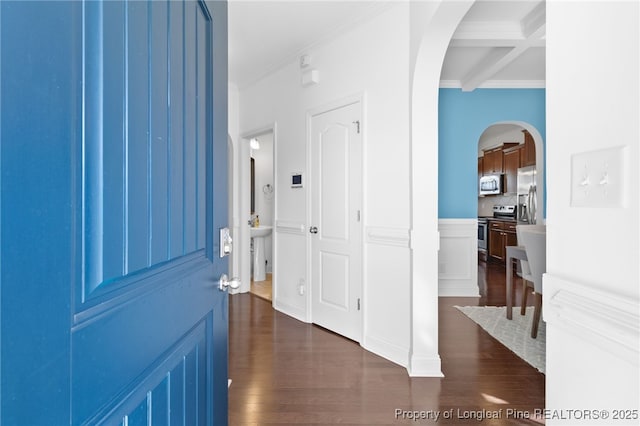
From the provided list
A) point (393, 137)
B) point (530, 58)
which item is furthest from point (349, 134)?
point (530, 58)

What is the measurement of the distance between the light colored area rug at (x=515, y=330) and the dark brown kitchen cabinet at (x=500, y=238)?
274 cm

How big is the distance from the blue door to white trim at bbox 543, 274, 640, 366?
858 mm

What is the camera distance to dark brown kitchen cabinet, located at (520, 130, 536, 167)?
20.0ft

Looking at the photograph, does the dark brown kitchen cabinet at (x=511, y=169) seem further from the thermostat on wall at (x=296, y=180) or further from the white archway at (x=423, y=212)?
the white archway at (x=423, y=212)

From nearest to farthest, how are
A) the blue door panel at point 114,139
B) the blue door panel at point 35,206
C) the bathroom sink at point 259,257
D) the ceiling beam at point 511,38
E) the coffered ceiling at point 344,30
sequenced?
the blue door panel at point 35,206 < the blue door panel at point 114,139 < the coffered ceiling at point 344,30 < the ceiling beam at point 511,38 < the bathroom sink at point 259,257

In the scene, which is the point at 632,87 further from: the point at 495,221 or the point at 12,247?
the point at 495,221

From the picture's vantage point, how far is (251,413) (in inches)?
80.0

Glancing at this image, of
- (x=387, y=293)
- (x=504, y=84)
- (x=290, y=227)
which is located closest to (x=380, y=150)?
(x=387, y=293)

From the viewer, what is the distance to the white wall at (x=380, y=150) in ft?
8.96

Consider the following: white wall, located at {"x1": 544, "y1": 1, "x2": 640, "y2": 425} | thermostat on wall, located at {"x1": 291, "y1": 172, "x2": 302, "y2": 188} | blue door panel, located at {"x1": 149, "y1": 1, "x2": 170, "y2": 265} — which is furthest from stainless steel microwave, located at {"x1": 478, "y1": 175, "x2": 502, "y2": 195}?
blue door panel, located at {"x1": 149, "y1": 1, "x2": 170, "y2": 265}

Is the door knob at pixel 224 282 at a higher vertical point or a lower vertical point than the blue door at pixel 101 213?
lower

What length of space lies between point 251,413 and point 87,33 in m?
2.07

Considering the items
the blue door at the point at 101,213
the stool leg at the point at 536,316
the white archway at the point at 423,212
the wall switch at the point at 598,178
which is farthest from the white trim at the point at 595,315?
the stool leg at the point at 536,316

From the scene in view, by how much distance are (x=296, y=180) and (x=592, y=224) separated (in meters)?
3.29
